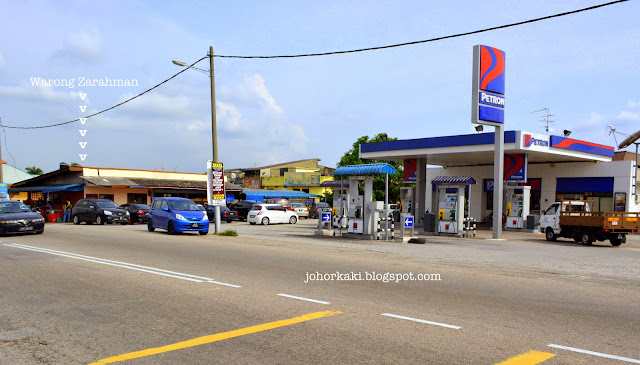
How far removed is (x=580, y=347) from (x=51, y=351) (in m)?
5.85

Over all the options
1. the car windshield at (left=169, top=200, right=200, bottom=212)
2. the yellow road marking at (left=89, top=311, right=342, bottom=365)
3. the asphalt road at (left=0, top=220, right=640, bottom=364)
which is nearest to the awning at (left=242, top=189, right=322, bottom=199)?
the car windshield at (left=169, top=200, right=200, bottom=212)

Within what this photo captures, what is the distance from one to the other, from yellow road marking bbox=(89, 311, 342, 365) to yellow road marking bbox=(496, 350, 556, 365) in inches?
101

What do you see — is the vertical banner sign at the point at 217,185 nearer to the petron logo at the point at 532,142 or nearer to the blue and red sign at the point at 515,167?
the petron logo at the point at 532,142

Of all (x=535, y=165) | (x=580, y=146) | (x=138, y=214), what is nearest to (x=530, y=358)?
(x=580, y=146)

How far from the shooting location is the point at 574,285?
980cm

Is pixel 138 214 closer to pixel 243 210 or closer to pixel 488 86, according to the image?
pixel 243 210

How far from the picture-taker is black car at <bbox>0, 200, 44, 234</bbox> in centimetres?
1858

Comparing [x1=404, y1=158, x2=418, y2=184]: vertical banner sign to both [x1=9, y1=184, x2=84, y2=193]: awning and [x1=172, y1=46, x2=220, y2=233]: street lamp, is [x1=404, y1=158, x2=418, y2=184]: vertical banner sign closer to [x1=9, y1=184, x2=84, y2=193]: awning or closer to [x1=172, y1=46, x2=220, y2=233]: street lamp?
[x1=172, y1=46, x2=220, y2=233]: street lamp

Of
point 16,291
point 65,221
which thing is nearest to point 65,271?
point 16,291

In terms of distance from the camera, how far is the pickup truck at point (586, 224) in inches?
749

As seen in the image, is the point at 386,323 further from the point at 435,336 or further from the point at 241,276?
the point at 241,276

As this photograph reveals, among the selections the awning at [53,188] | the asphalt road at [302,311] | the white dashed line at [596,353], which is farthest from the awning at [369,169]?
the awning at [53,188]

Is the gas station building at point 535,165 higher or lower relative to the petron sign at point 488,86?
lower

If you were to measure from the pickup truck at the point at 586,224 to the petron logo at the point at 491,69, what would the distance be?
6.39m
